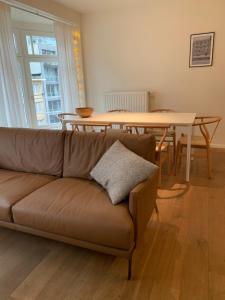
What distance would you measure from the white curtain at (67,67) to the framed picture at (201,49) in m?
2.17

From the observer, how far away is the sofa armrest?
151 cm

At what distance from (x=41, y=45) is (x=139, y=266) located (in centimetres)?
423

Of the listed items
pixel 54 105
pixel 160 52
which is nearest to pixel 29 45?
pixel 54 105

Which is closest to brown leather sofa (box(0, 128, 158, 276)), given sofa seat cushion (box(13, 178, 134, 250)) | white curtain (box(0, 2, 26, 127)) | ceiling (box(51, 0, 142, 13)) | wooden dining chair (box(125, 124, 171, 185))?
sofa seat cushion (box(13, 178, 134, 250))

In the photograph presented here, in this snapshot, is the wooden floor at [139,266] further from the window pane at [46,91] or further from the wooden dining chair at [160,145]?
the window pane at [46,91]

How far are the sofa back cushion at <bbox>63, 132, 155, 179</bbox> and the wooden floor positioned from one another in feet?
2.13

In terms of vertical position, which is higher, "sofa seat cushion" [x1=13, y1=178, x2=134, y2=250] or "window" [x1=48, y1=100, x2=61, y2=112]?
"window" [x1=48, y1=100, x2=61, y2=112]

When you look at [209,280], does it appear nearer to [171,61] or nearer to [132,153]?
[132,153]

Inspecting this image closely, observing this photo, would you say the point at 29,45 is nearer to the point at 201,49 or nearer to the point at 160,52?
the point at 160,52

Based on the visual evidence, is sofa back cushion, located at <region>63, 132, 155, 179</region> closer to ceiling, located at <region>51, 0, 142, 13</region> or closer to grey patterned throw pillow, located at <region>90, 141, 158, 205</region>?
grey patterned throw pillow, located at <region>90, 141, 158, 205</region>

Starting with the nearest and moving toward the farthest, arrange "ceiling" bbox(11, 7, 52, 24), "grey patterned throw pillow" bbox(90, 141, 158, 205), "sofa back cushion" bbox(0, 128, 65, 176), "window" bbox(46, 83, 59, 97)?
"grey patterned throw pillow" bbox(90, 141, 158, 205) → "sofa back cushion" bbox(0, 128, 65, 176) → "ceiling" bbox(11, 7, 52, 24) → "window" bbox(46, 83, 59, 97)

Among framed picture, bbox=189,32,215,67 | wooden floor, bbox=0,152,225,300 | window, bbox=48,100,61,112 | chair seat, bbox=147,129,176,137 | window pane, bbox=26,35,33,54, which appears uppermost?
window pane, bbox=26,35,33,54

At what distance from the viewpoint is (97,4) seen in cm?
410

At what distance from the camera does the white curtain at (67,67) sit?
4.28 m
